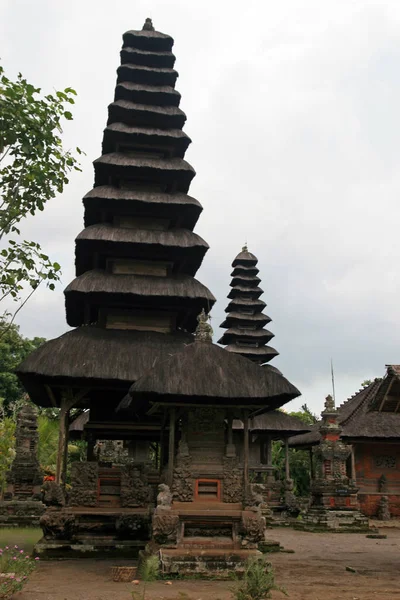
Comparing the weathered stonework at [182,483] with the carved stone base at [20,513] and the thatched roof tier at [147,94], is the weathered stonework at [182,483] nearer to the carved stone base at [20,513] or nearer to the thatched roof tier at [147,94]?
the carved stone base at [20,513]

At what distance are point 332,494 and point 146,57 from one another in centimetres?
1925

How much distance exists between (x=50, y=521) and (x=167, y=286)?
7490mm

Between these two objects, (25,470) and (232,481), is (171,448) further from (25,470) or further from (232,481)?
(25,470)

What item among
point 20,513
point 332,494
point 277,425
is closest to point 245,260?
point 277,425

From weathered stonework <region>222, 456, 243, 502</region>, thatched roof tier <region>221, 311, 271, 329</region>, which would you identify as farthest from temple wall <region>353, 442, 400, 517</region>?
weathered stonework <region>222, 456, 243, 502</region>

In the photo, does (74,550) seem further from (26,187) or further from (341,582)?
(26,187)

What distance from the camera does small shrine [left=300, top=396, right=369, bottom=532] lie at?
2345cm

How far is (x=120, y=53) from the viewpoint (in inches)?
856

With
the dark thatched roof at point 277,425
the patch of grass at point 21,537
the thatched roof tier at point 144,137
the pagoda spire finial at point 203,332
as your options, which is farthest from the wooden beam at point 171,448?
the dark thatched roof at point 277,425

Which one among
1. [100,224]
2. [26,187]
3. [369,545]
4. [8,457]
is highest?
[100,224]

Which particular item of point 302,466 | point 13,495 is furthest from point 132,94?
point 302,466

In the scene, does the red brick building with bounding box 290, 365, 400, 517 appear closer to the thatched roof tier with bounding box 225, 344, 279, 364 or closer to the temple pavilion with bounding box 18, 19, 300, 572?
the thatched roof tier with bounding box 225, 344, 279, 364

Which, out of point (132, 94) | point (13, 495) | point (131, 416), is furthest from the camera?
point (13, 495)

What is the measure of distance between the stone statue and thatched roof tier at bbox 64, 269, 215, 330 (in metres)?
6.83
